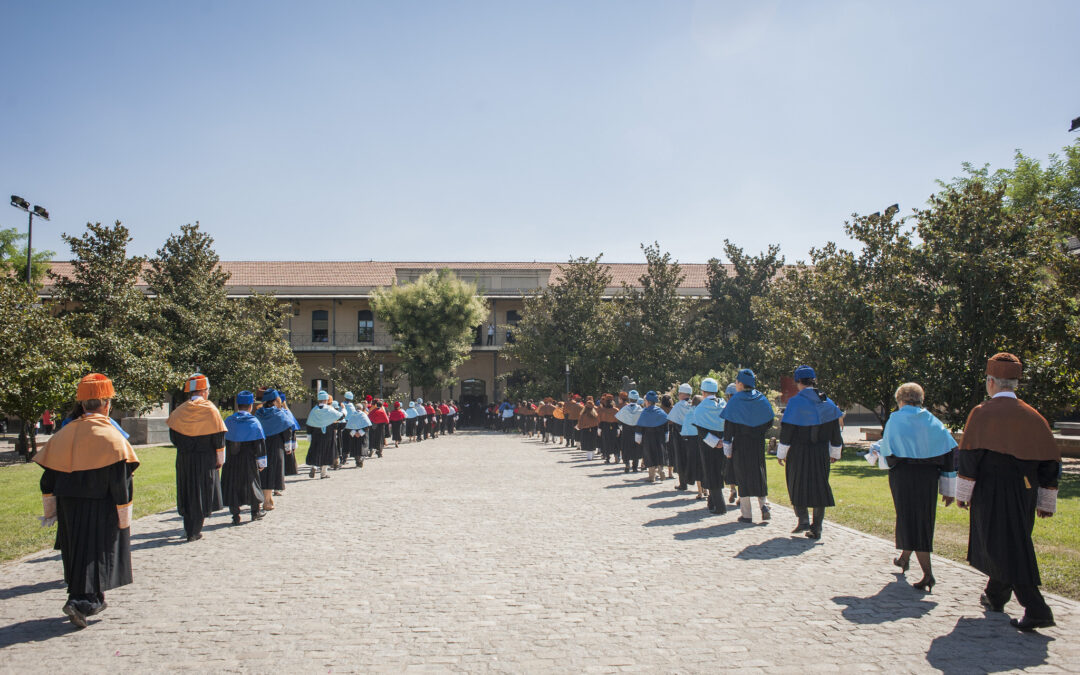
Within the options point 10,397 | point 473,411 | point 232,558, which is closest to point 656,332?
point 473,411

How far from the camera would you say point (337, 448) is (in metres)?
18.0

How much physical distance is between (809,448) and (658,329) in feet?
78.1

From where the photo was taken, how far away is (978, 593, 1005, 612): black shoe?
18.3 feet

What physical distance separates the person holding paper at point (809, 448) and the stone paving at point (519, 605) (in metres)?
0.41

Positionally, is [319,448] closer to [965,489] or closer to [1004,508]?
[965,489]

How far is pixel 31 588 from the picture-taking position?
6.65m

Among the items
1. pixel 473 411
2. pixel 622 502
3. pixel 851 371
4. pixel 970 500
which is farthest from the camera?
pixel 473 411

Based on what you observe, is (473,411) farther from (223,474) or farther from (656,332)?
(223,474)

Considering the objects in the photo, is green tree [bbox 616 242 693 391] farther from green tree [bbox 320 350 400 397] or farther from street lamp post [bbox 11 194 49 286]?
street lamp post [bbox 11 194 49 286]

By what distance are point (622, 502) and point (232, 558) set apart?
6046 millimetres

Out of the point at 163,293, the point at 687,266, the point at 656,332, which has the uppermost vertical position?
the point at 687,266

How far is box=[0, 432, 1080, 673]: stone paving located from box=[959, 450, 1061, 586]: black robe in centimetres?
42

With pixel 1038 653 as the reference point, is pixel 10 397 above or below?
above

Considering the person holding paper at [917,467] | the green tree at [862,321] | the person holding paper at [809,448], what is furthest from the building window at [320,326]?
the person holding paper at [917,467]
